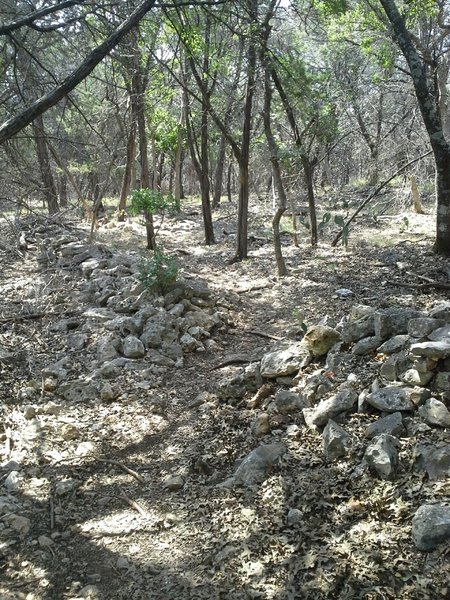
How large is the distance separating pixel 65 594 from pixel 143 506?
0.76m

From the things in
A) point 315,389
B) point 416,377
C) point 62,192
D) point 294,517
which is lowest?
point 294,517

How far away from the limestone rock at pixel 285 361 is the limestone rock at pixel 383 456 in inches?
52.9

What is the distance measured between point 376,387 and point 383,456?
733 mm

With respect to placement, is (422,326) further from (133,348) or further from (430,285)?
(133,348)

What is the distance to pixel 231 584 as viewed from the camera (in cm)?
252

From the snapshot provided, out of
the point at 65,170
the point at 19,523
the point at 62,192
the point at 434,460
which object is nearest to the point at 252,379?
the point at 434,460

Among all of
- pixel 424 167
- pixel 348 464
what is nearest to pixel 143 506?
pixel 348 464

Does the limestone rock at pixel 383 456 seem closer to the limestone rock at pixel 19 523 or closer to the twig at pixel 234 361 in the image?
the limestone rock at pixel 19 523

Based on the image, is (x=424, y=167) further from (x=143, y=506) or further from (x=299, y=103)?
(x=143, y=506)

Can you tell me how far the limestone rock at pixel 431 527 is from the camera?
7.79ft

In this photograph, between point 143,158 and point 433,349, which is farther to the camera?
point 143,158

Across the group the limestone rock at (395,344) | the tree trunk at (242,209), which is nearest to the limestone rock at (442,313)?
the limestone rock at (395,344)

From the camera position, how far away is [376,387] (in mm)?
3570

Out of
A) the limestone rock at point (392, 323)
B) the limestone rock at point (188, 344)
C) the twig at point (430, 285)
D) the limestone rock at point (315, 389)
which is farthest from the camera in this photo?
the limestone rock at point (188, 344)
